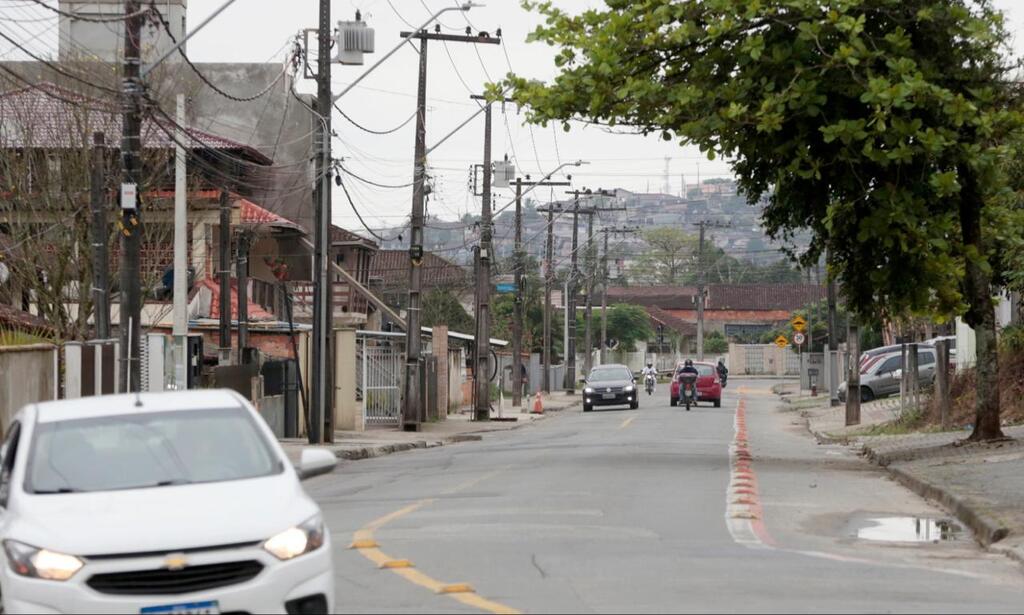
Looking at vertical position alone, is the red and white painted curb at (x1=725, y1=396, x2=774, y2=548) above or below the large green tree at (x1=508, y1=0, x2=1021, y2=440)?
below

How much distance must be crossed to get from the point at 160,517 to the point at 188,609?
0.67 m

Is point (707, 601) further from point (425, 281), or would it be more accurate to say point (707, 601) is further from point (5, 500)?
point (425, 281)

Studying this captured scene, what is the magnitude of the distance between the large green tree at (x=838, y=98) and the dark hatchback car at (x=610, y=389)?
31.2m

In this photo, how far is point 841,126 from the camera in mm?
21375

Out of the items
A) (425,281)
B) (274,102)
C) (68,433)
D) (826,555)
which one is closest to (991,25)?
(826,555)

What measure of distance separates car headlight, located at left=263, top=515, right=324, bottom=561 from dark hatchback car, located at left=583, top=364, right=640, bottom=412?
47.3 m

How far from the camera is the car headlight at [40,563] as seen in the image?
8.22 m

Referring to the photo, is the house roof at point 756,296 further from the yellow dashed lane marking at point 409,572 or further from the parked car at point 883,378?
the yellow dashed lane marking at point 409,572

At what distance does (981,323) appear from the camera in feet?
84.2

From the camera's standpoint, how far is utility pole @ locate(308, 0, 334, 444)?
105 ft

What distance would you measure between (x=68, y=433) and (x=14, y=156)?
30629 mm

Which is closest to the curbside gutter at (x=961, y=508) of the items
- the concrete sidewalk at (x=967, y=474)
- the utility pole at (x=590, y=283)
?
the concrete sidewalk at (x=967, y=474)

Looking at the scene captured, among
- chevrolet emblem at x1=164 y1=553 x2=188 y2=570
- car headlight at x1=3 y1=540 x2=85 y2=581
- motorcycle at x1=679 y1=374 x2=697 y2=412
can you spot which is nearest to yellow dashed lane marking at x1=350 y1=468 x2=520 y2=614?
chevrolet emblem at x1=164 y1=553 x2=188 y2=570

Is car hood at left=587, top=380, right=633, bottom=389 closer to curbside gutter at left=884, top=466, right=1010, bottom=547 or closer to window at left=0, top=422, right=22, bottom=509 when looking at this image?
curbside gutter at left=884, top=466, right=1010, bottom=547
